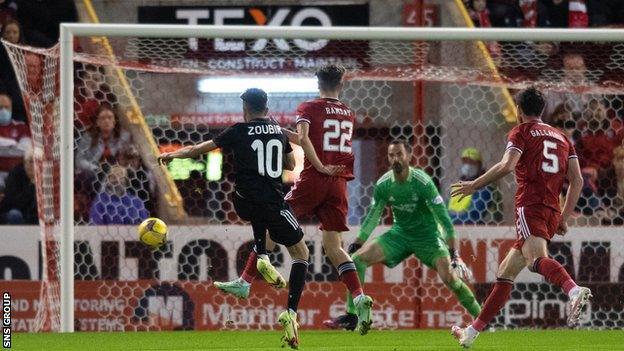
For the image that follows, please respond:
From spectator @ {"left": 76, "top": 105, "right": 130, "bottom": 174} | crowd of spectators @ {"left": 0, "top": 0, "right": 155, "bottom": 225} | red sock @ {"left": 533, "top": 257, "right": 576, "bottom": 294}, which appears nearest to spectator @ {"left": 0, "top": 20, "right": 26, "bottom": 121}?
crowd of spectators @ {"left": 0, "top": 0, "right": 155, "bottom": 225}

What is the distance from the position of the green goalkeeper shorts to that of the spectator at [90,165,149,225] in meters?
2.35

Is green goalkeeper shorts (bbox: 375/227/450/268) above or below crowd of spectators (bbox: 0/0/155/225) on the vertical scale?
below

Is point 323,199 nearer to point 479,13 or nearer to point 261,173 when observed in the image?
point 261,173

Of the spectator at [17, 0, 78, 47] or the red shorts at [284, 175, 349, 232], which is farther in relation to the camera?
the spectator at [17, 0, 78, 47]

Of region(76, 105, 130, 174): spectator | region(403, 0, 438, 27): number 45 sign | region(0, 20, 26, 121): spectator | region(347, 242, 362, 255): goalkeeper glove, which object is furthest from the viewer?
region(403, 0, 438, 27): number 45 sign

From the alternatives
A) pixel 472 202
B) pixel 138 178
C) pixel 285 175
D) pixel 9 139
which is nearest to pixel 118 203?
pixel 138 178

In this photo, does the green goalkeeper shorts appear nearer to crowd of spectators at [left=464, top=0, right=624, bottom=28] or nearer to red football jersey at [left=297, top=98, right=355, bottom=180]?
red football jersey at [left=297, top=98, right=355, bottom=180]

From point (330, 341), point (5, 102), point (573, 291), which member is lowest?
point (330, 341)

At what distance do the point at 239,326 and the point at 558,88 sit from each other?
3.76 metres

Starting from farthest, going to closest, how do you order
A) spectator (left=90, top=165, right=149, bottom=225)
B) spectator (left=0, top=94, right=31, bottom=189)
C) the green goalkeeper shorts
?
spectator (left=0, top=94, right=31, bottom=189), spectator (left=90, top=165, right=149, bottom=225), the green goalkeeper shorts

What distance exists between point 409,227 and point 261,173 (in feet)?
9.59

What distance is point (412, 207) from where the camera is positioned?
12578 millimetres

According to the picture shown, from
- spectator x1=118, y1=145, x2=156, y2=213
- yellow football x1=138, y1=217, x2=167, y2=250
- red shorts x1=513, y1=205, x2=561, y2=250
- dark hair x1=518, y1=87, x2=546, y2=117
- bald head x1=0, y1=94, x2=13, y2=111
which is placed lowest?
yellow football x1=138, y1=217, x2=167, y2=250

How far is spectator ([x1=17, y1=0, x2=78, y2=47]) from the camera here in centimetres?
1639
